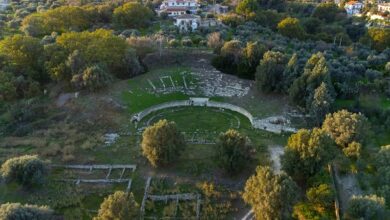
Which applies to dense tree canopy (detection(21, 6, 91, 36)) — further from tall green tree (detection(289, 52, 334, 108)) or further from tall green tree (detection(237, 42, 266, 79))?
tall green tree (detection(289, 52, 334, 108))

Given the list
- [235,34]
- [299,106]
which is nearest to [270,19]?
[235,34]

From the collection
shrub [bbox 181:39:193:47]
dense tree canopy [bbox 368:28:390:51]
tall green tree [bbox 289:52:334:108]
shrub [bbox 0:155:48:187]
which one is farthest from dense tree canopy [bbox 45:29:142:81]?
dense tree canopy [bbox 368:28:390:51]

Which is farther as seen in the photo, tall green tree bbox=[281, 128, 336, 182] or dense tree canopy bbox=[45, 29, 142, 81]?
dense tree canopy bbox=[45, 29, 142, 81]

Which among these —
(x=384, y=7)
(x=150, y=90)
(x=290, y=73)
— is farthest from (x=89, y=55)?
(x=384, y=7)

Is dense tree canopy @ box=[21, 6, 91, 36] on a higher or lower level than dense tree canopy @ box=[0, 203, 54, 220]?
higher

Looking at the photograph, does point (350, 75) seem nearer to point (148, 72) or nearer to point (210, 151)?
point (210, 151)

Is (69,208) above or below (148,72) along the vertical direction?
below

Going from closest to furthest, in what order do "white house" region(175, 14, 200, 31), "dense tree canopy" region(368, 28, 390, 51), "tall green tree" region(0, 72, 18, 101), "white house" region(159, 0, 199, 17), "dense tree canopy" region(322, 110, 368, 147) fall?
"dense tree canopy" region(322, 110, 368, 147), "tall green tree" region(0, 72, 18, 101), "dense tree canopy" region(368, 28, 390, 51), "white house" region(175, 14, 200, 31), "white house" region(159, 0, 199, 17)

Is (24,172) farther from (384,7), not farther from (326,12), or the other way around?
(384,7)
